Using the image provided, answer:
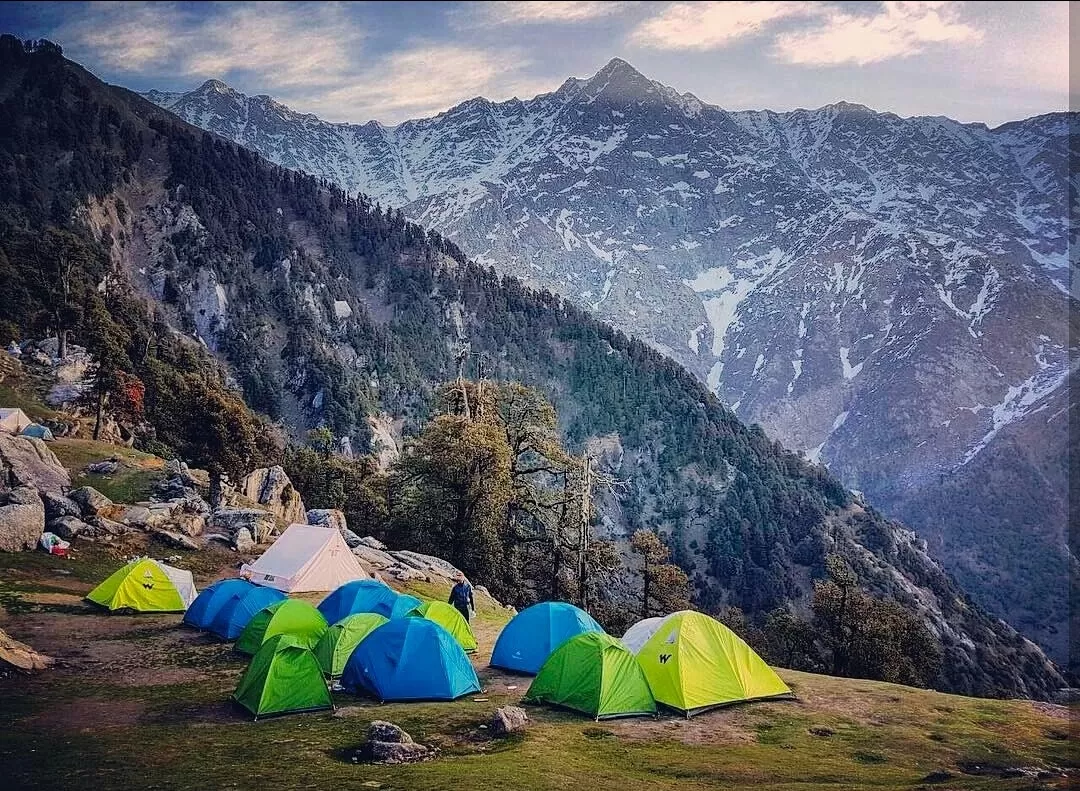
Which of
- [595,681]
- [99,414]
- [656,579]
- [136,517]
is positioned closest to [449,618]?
[595,681]

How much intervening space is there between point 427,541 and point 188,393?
17.6 meters

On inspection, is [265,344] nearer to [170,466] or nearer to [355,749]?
[170,466]

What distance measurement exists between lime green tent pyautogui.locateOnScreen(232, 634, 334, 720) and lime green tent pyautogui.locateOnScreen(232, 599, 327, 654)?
405cm

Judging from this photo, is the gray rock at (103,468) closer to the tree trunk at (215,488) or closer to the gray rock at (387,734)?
the tree trunk at (215,488)

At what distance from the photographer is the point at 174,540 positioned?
35.2 metres

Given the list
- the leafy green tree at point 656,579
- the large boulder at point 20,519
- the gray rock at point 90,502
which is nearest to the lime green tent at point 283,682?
the large boulder at point 20,519

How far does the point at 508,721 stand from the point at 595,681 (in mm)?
2653

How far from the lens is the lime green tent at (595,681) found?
17.7 meters

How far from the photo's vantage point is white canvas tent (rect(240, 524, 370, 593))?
32438 mm

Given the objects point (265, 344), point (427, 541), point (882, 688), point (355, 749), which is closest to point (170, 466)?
point (427, 541)

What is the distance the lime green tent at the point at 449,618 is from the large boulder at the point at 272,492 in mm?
26864

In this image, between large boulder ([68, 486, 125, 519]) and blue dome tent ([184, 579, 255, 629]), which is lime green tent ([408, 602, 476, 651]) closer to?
blue dome tent ([184, 579, 255, 629])

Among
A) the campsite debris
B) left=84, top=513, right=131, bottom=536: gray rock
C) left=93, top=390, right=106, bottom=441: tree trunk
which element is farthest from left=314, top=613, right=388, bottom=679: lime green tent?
left=93, top=390, right=106, bottom=441: tree trunk

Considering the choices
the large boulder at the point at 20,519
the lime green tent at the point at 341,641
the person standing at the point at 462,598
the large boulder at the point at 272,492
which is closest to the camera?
the lime green tent at the point at 341,641
